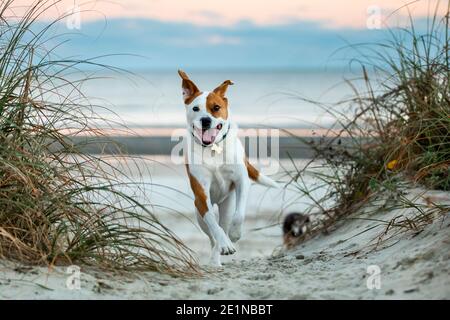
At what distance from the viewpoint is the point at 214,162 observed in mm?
5855

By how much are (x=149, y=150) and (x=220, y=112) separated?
1137cm

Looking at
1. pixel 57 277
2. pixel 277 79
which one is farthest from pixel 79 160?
pixel 277 79

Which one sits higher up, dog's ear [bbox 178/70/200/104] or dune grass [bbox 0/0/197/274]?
dog's ear [bbox 178/70/200/104]

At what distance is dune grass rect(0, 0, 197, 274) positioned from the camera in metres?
4.79

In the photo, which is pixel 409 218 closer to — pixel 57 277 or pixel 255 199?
pixel 57 277

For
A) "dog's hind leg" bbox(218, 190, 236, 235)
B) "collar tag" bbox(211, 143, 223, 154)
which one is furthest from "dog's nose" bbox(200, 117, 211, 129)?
"dog's hind leg" bbox(218, 190, 236, 235)

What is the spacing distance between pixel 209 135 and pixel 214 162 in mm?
217

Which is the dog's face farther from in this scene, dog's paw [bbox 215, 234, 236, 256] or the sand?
the sand

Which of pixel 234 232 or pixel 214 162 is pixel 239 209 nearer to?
pixel 234 232

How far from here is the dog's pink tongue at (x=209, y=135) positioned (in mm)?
5727

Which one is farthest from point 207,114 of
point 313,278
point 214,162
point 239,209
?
point 313,278

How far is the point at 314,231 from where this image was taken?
7.16 m

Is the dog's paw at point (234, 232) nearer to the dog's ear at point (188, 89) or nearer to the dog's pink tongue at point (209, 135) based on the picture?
the dog's pink tongue at point (209, 135)

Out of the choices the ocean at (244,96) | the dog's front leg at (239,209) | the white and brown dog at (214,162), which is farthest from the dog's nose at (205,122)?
the ocean at (244,96)
